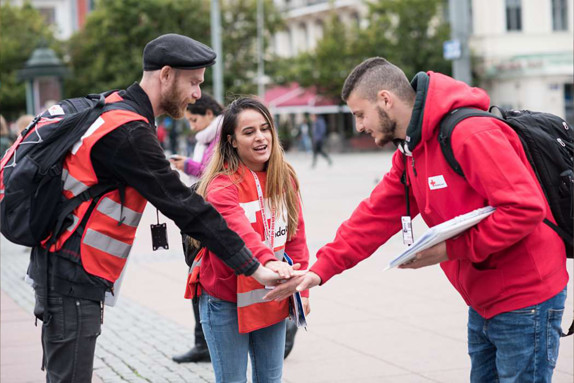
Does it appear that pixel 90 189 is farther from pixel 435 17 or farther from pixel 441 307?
pixel 435 17

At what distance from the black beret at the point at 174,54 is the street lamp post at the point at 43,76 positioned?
17731 mm

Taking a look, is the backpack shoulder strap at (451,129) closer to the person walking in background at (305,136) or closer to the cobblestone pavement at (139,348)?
the cobblestone pavement at (139,348)

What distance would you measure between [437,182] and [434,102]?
0.99 feet

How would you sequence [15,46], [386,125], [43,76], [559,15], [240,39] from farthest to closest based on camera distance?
[15,46], [559,15], [240,39], [43,76], [386,125]

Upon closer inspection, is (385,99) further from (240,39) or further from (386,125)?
(240,39)

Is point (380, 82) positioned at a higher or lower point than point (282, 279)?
higher

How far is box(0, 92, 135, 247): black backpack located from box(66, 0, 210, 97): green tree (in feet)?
123

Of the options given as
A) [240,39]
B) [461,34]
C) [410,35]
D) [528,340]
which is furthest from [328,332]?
[240,39]

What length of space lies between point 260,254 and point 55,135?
1.01 m

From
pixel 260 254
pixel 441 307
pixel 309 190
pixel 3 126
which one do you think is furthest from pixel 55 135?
pixel 309 190

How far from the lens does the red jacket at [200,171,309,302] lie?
3803 millimetres

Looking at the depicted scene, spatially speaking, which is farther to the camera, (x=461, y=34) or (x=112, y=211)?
(x=461, y=34)

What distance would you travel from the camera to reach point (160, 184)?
3.41m

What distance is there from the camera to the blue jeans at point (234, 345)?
3.94m
